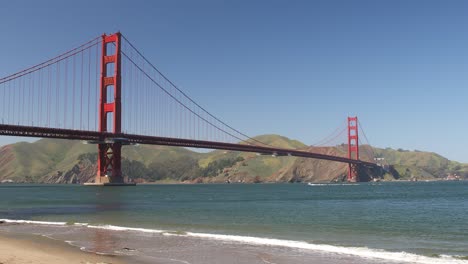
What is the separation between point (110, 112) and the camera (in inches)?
3716

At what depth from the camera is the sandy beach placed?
14.1m

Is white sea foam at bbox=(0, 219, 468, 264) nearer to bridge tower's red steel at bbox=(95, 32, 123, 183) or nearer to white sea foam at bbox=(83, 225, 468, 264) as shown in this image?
white sea foam at bbox=(83, 225, 468, 264)

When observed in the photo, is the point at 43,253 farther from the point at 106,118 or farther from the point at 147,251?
the point at 106,118

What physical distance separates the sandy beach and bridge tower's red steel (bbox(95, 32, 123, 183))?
71461 millimetres

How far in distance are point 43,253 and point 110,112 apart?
8093cm

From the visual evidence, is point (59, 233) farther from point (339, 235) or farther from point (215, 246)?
point (339, 235)

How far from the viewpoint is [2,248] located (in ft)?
53.7

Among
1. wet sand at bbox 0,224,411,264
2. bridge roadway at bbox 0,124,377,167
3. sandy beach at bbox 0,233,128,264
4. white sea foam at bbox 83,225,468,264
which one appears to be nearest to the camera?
sandy beach at bbox 0,233,128,264

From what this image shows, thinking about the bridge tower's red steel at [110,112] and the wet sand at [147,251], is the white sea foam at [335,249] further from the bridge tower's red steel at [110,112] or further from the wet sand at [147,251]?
the bridge tower's red steel at [110,112]

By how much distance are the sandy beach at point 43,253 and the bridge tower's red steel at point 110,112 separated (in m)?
71.5

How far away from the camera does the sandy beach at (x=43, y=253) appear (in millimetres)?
14059

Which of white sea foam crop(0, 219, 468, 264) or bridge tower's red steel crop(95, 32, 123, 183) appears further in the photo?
bridge tower's red steel crop(95, 32, 123, 183)

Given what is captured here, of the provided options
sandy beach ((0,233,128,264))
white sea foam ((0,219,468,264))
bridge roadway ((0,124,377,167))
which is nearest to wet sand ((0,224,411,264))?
sandy beach ((0,233,128,264))

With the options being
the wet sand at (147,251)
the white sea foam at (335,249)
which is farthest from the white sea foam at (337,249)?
the wet sand at (147,251)
